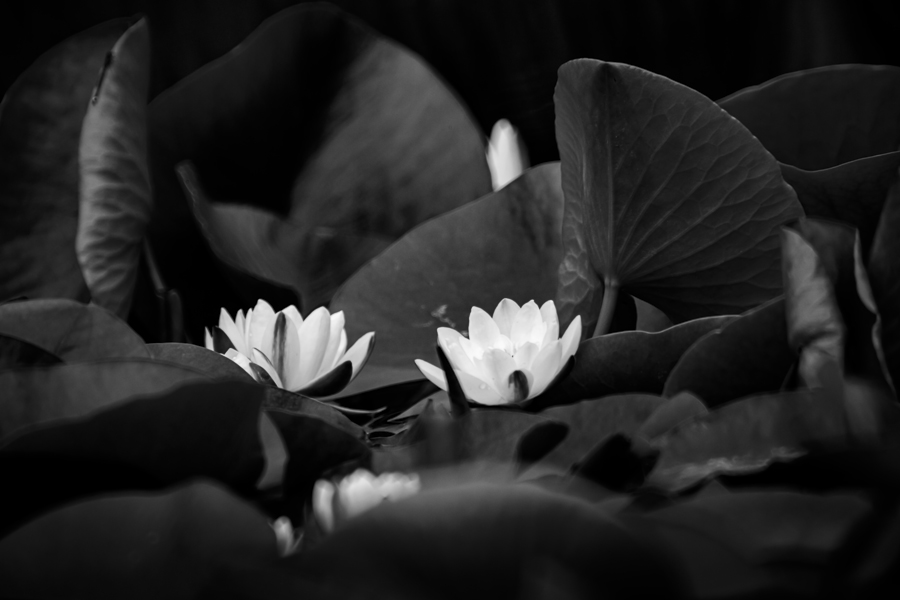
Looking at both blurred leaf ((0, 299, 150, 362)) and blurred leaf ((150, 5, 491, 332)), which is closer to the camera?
blurred leaf ((0, 299, 150, 362))

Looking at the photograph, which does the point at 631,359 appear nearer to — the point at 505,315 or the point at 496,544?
the point at 505,315

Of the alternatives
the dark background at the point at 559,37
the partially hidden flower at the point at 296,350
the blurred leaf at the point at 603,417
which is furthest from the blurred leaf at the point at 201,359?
the dark background at the point at 559,37

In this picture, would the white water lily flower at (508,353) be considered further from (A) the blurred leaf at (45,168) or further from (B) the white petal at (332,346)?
(A) the blurred leaf at (45,168)

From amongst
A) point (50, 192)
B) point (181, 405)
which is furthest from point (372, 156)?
point (181, 405)

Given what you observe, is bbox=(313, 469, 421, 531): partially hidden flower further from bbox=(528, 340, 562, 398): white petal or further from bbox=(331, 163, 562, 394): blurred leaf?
bbox=(331, 163, 562, 394): blurred leaf

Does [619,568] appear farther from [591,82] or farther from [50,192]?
[50,192]

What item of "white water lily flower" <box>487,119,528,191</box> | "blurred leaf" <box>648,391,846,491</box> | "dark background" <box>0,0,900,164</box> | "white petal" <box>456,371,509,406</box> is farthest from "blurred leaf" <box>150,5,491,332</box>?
"blurred leaf" <box>648,391,846,491</box>
